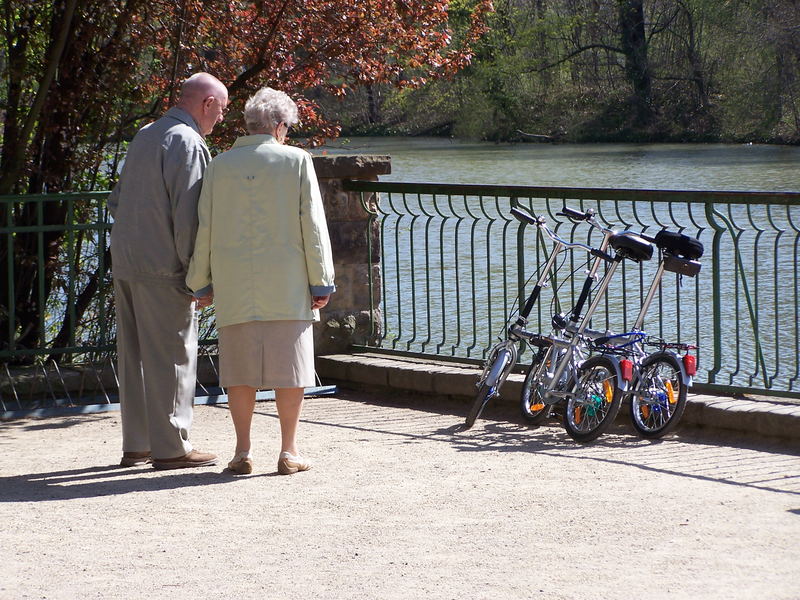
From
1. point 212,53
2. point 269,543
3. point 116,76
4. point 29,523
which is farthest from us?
point 212,53

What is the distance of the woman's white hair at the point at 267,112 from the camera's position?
5.48m

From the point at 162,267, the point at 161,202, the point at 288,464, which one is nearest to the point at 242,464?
the point at 288,464

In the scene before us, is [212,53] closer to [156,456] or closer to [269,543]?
[156,456]

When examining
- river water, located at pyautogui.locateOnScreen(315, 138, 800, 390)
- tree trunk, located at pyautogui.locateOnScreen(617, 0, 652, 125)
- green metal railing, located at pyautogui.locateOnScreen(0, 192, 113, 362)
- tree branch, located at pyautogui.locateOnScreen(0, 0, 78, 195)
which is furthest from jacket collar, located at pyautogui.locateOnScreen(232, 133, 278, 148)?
tree trunk, located at pyautogui.locateOnScreen(617, 0, 652, 125)

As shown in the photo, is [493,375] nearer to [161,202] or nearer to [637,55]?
[161,202]

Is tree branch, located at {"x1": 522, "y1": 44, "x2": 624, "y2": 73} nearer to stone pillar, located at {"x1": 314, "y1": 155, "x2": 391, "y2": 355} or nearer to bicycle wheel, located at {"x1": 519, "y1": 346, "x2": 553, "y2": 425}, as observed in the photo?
stone pillar, located at {"x1": 314, "y1": 155, "x2": 391, "y2": 355}

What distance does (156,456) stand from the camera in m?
5.77

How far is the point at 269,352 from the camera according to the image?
18.2ft

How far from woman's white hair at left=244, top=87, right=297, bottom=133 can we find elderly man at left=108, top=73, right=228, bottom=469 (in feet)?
0.96

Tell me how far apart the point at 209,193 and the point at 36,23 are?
3170mm

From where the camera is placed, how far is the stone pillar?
26.8ft

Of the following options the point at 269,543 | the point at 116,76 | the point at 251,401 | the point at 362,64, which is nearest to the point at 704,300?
the point at 362,64

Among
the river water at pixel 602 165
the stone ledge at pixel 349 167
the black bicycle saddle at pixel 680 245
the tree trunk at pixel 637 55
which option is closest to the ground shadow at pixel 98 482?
the black bicycle saddle at pixel 680 245

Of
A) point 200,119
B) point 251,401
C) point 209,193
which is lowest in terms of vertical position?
point 251,401
